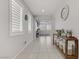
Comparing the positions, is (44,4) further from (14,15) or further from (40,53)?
(40,53)

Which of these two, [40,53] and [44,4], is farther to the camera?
[44,4]

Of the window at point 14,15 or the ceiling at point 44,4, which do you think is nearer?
the window at point 14,15

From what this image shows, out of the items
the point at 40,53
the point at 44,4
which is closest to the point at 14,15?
the point at 40,53

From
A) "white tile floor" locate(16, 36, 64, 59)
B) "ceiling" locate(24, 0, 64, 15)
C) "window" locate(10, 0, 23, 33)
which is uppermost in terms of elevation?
"ceiling" locate(24, 0, 64, 15)

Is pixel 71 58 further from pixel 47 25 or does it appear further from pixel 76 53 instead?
pixel 47 25

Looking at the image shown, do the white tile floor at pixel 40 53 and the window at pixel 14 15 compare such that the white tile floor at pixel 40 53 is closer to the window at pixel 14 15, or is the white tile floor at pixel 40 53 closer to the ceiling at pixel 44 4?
the window at pixel 14 15

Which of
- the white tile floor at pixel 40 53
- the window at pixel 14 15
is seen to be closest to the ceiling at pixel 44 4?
the window at pixel 14 15

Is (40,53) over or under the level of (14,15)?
under

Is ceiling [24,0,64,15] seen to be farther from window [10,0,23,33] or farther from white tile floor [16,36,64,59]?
white tile floor [16,36,64,59]

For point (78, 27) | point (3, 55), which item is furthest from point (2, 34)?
point (78, 27)

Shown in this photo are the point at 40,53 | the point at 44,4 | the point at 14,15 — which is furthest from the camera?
the point at 44,4

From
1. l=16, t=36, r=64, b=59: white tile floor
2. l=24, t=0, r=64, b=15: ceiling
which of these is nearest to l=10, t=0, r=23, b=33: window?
l=16, t=36, r=64, b=59: white tile floor

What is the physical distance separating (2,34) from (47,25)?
405 inches

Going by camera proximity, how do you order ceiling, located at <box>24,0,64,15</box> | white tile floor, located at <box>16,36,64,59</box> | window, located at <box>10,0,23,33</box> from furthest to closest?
1. ceiling, located at <box>24,0,64,15</box>
2. white tile floor, located at <box>16,36,64,59</box>
3. window, located at <box>10,0,23,33</box>
